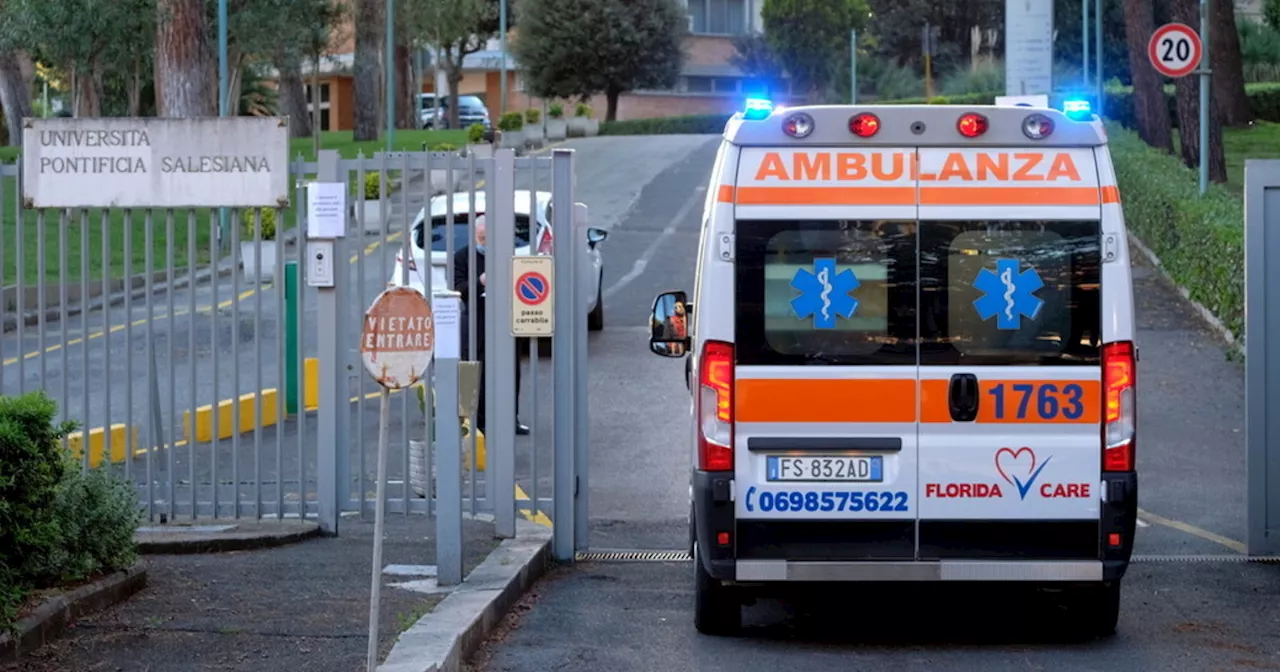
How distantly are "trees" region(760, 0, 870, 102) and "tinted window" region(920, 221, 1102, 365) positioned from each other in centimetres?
6121

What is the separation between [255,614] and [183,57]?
20175mm

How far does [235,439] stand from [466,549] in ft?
4.72

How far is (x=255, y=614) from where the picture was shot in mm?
8078

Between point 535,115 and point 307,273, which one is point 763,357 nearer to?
point 307,273

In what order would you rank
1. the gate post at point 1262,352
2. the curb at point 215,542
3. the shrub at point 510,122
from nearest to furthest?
the curb at point 215,542 → the gate post at point 1262,352 → the shrub at point 510,122

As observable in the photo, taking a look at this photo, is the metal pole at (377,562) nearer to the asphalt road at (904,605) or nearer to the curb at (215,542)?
the asphalt road at (904,605)

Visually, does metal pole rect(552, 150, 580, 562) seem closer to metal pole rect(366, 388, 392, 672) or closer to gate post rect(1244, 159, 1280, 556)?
metal pole rect(366, 388, 392, 672)

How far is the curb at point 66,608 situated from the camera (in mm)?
7059

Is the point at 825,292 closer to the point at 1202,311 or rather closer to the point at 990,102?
the point at 1202,311

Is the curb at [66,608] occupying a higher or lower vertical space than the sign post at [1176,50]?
lower

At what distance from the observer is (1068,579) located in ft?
25.3

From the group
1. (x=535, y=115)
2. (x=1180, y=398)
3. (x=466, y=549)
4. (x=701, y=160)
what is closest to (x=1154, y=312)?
(x=1180, y=398)

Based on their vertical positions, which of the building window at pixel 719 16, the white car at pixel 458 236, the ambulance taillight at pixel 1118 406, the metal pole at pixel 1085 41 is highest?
the building window at pixel 719 16

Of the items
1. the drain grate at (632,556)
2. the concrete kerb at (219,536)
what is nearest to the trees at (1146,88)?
the drain grate at (632,556)
